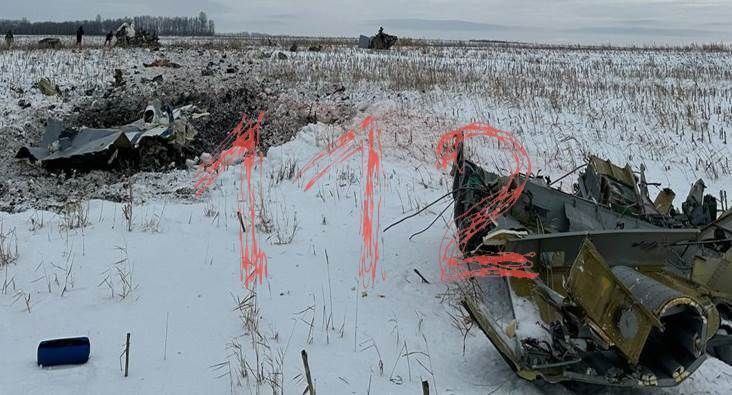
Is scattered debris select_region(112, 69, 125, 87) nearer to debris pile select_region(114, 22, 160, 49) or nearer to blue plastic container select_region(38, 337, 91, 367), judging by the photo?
debris pile select_region(114, 22, 160, 49)

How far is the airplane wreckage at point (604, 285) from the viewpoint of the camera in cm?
340

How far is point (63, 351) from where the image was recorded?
12.5ft

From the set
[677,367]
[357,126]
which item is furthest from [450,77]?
[677,367]

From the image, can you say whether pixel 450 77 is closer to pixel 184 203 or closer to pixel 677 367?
pixel 184 203

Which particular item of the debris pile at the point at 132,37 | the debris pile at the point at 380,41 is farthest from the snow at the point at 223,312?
the debris pile at the point at 380,41

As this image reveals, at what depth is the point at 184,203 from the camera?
762 centimetres

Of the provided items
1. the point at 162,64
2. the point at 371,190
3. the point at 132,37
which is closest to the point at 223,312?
the point at 371,190

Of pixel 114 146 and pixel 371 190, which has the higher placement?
pixel 114 146

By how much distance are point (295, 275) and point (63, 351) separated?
2101 millimetres

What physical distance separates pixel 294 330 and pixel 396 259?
5.40 ft

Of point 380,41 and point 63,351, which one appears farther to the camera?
point 380,41

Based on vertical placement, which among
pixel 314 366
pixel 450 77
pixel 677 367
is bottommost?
pixel 314 366

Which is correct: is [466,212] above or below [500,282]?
above

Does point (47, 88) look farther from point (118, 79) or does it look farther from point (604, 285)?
point (604, 285)
